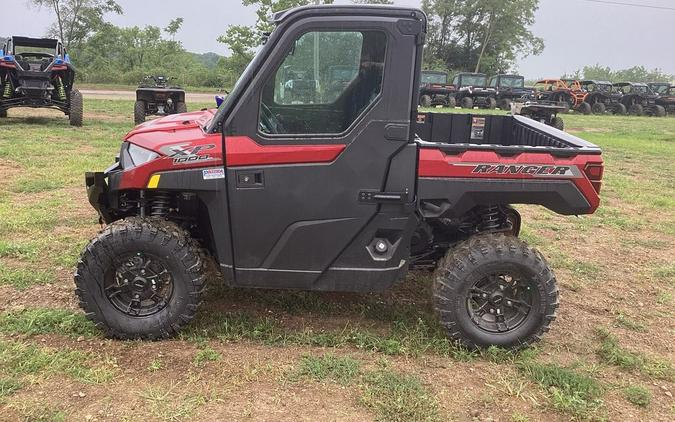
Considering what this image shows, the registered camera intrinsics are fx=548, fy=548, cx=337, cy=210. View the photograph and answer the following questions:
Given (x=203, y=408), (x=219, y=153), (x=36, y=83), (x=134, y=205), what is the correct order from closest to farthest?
1. (x=203, y=408)
2. (x=219, y=153)
3. (x=134, y=205)
4. (x=36, y=83)

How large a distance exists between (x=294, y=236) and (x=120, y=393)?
1307mm

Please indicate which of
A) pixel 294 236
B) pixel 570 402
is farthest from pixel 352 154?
pixel 570 402

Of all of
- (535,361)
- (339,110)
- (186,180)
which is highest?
(339,110)

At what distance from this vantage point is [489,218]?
12.6ft

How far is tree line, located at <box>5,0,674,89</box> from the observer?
114ft

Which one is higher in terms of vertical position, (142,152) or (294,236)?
(142,152)

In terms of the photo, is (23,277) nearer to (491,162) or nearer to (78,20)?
(491,162)

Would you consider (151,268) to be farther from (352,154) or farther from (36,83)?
(36,83)

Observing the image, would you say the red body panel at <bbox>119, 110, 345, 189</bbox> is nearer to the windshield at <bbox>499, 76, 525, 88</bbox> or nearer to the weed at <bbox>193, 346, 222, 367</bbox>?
the weed at <bbox>193, 346, 222, 367</bbox>

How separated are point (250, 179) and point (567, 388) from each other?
222 centimetres

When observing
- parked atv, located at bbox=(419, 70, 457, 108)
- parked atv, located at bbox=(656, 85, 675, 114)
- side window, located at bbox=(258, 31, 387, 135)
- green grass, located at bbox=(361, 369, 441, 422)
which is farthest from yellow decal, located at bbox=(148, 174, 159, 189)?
parked atv, located at bbox=(656, 85, 675, 114)

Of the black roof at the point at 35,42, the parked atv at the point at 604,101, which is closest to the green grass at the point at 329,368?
the black roof at the point at 35,42

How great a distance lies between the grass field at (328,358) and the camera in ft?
9.64

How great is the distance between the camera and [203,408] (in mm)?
2881
